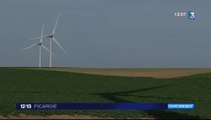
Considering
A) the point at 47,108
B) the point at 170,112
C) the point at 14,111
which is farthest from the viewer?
the point at 170,112

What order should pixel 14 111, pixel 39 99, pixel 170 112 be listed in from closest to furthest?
1. pixel 14 111
2. pixel 170 112
3. pixel 39 99

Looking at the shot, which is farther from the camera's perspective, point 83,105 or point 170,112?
point 170,112

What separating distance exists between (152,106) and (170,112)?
1.90 m

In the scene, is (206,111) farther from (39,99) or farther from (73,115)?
(39,99)

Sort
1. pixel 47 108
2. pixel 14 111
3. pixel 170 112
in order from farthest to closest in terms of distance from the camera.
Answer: pixel 170 112 → pixel 14 111 → pixel 47 108

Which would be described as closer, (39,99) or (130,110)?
(130,110)

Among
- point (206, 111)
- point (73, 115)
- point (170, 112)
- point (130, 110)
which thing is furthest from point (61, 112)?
point (206, 111)

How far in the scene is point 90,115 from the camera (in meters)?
22.0

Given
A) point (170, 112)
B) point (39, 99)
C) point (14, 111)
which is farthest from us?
point (39, 99)

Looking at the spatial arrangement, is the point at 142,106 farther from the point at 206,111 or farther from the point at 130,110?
the point at 206,111

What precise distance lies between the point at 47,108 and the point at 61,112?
5.62 ft

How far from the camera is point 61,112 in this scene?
22.5 metres

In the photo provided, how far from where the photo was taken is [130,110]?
2384 centimetres

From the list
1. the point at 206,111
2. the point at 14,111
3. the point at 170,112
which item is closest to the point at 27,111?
the point at 14,111
